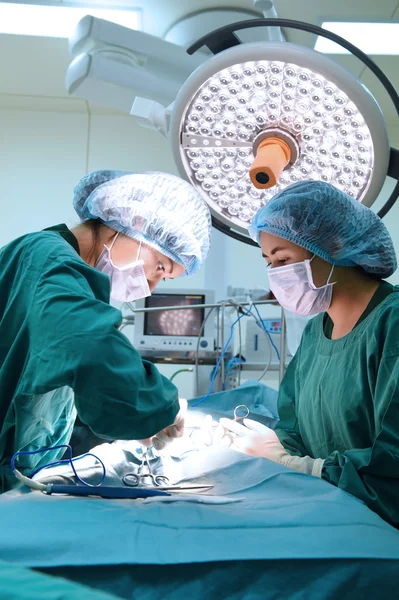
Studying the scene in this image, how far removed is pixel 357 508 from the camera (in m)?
0.90

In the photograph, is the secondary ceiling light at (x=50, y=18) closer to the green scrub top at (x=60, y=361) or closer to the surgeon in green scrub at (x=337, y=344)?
the surgeon in green scrub at (x=337, y=344)

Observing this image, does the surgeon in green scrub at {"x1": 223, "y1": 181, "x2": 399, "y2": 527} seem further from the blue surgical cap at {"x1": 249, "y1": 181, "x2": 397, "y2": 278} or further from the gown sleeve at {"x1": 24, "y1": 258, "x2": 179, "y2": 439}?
the gown sleeve at {"x1": 24, "y1": 258, "x2": 179, "y2": 439}

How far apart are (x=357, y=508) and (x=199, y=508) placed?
262mm

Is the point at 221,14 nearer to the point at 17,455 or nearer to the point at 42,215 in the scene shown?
the point at 17,455

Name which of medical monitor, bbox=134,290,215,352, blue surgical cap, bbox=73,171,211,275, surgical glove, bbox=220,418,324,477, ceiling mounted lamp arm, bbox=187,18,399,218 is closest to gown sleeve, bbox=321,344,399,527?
surgical glove, bbox=220,418,324,477

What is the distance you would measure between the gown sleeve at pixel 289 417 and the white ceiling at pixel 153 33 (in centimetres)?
156

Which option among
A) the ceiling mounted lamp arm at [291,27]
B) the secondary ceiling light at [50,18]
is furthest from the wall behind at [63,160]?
the ceiling mounted lamp arm at [291,27]

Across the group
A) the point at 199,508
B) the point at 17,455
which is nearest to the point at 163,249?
the point at 17,455

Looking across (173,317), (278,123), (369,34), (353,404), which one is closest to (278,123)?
(278,123)

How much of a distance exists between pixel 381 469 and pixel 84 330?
0.69 metres

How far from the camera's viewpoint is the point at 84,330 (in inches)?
35.1

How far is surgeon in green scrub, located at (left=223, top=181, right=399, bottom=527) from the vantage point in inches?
45.3

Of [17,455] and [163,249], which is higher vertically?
[163,249]

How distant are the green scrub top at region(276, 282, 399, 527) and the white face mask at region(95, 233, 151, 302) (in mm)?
556
